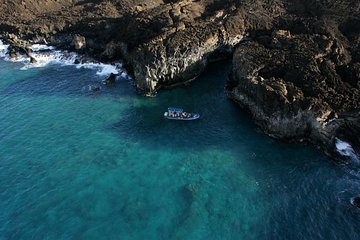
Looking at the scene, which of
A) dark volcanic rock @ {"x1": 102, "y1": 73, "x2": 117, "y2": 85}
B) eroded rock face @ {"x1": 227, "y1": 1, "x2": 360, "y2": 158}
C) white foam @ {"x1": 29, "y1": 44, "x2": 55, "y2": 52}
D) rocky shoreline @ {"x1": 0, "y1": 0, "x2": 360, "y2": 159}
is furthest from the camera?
white foam @ {"x1": 29, "y1": 44, "x2": 55, "y2": 52}

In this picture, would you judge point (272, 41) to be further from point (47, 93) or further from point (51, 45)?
point (51, 45)

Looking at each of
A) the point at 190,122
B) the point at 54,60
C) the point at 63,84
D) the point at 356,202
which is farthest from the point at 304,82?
the point at 54,60

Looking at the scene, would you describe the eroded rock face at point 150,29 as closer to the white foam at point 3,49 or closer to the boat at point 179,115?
the white foam at point 3,49

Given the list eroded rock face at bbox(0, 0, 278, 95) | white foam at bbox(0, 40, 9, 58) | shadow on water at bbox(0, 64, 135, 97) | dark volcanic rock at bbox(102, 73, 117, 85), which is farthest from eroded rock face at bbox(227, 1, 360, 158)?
white foam at bbox(0, 40, 9, 58)

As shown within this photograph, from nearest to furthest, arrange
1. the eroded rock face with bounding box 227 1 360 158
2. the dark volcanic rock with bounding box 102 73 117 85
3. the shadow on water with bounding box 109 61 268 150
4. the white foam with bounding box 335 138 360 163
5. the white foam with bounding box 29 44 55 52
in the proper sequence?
the white foam with bounding box 335 138 360 163 → the eroded rock face with bounding box 227 1 360 158 → the shadow on water with bounding box 109 61 268 150 → the dark volcanic rock with bounding box 102 73 117 85 → the white foam with bounding box 29 44 55 52

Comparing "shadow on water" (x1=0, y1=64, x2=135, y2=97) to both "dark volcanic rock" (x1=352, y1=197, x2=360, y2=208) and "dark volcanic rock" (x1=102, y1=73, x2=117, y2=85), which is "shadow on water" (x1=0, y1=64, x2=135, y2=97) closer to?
"dark volcanic rock" (x1=102, y1=73, x2=117, y2=85)

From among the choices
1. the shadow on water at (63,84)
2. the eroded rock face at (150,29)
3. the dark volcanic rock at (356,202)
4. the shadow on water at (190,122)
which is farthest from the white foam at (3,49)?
the dark volcanic rock at (356,202)

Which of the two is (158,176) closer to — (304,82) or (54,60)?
(304,82)

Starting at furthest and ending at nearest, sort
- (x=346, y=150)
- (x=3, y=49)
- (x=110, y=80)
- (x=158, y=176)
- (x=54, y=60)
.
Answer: (x=3, y=49) < (x=54, y=60) < (x=110, y=80) < (x=346, y=150) < (x=158, y=176)
